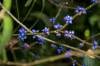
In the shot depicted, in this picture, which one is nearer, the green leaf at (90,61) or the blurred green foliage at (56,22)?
the green leaf at (90,61)

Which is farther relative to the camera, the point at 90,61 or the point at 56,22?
the point at 56,22

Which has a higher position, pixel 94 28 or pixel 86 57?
pixel 94 28

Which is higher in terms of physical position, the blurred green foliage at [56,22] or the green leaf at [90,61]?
the blurred green foliage at [56,22]

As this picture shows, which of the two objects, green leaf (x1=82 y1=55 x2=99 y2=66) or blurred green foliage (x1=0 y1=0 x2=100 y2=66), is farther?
blurred green foliage (x1=0 y1=0 x2=100 y2=66)

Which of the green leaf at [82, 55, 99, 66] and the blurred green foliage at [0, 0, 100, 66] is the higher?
the blurred green foliage at [0, 0, 100, 66]

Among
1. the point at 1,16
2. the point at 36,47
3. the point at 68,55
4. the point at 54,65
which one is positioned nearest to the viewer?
the point at 1,16

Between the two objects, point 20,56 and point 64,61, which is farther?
point 64,61

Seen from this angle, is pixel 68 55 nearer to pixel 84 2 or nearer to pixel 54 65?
pixel 54 65

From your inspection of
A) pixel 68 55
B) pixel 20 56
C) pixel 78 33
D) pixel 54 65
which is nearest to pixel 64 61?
pixel 54 65

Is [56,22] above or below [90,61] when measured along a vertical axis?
above

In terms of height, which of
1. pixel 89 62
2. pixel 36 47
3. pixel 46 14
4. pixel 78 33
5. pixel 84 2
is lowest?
pixel 89 62

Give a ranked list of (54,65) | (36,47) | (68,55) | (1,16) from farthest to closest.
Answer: (54,65) < (36,47) < (68,55) < (1,16)
